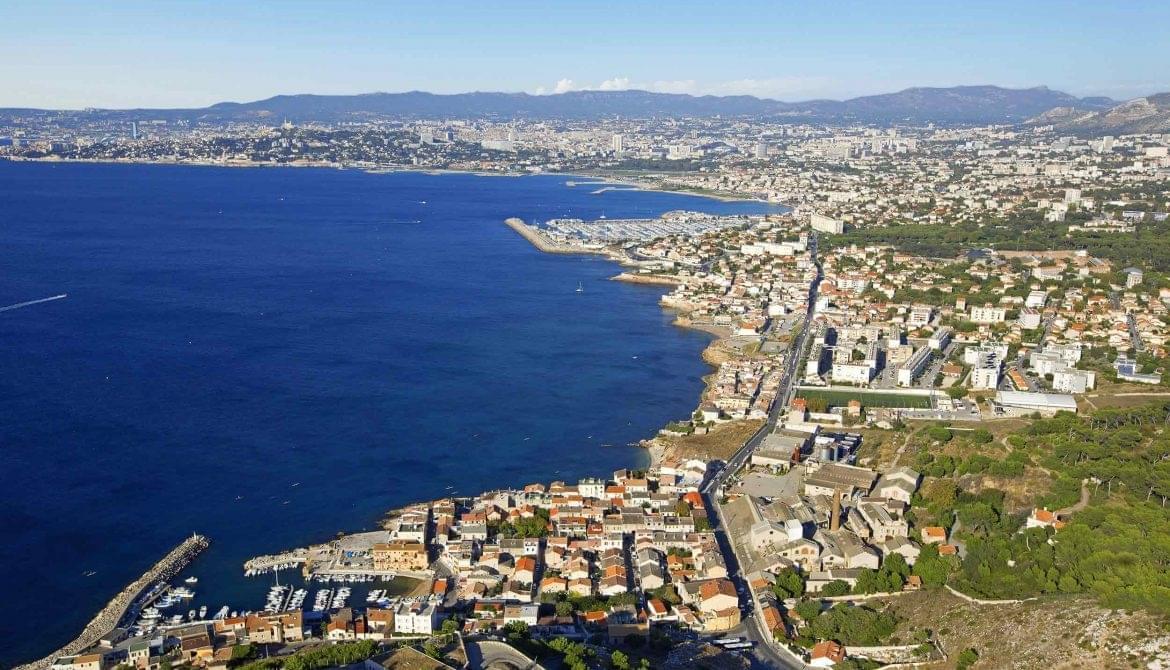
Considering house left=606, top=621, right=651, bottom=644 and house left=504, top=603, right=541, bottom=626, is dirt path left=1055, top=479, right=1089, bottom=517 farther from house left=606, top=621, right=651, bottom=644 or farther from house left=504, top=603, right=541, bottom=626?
house left=504, top=603, right=541, bottom=626

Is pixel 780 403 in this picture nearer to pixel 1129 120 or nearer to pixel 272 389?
pixel 272 389

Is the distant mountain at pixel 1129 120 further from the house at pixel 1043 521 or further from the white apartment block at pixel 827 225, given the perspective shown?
the house at pixel 1043 521

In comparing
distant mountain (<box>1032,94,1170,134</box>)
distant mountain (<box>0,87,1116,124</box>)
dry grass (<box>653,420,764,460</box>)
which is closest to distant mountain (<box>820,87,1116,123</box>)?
distant mountain (<box>0,87,1116,124</box>)

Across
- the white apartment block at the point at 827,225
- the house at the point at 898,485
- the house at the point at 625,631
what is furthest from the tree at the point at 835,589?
the white apartment block at the point at 827,225

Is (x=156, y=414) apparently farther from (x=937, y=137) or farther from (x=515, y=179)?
(x=937, y=137)

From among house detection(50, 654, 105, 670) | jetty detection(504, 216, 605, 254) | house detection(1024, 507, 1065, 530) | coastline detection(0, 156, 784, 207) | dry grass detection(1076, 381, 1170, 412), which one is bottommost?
house detection(50, 654, 105, 670)

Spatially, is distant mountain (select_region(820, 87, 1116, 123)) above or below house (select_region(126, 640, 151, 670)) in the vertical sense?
above

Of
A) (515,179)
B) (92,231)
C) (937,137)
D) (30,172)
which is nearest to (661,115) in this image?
(937,137)
